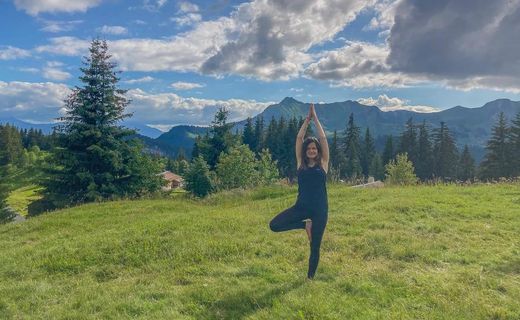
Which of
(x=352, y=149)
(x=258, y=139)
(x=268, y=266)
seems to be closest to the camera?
(x=268, y=266)

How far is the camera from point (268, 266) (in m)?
7.88

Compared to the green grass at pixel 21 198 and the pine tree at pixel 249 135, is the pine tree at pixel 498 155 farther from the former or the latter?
the green grass at pixel 21 198

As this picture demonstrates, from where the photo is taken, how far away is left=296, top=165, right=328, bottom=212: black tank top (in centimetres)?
714

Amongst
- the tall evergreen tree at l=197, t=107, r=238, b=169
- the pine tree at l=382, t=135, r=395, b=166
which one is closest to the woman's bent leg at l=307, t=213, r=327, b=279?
the tall evergreen tree at l=197, t=107, r=238, b=169

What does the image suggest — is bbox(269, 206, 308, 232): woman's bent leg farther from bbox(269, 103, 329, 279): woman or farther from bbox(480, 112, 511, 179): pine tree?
bbox(480, 112, 511, 179): pine tree

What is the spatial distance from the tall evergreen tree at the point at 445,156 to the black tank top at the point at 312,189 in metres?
70.5

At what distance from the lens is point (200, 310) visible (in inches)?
236

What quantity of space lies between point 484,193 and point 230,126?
1482 inches

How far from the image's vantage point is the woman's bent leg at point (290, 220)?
7219 millimetres

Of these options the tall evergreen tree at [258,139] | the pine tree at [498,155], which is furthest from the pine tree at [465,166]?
the tall evergreen tree at [258,139]

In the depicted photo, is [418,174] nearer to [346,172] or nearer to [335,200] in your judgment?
[346,172]

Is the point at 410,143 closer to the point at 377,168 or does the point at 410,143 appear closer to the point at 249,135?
the point at 377,168

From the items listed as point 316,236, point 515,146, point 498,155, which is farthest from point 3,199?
point 515,146

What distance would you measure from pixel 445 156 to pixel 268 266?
71306 millimetres
